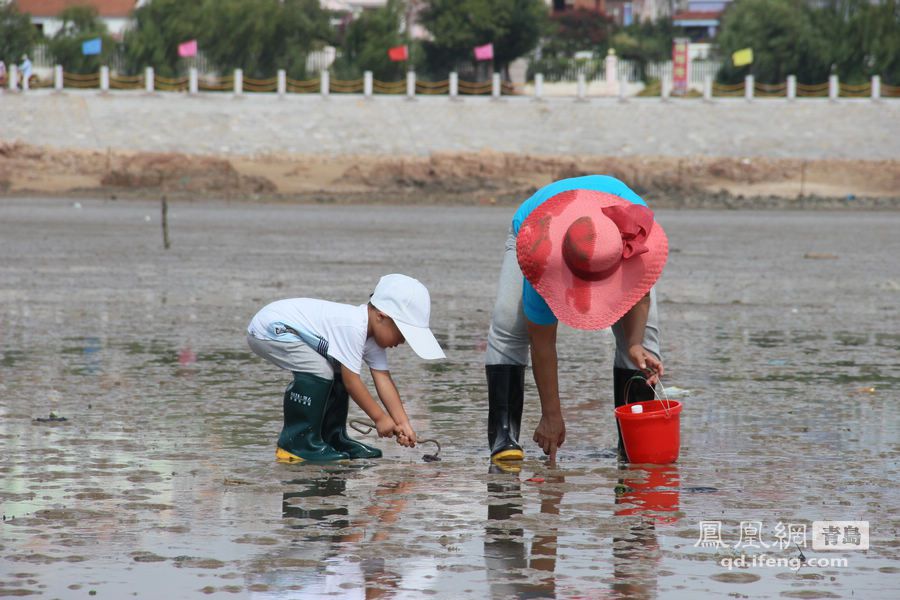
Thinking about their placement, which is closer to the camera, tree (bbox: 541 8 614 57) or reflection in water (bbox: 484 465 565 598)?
reflection in water (bbox: 484 465 565 598)

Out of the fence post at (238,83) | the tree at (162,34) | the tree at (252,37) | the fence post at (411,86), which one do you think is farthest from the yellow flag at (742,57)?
the tree at (162,34)

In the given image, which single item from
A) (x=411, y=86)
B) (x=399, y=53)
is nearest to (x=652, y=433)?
(x=411, y=86)

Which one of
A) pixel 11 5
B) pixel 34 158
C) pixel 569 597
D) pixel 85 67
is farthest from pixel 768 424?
pixel 11 5

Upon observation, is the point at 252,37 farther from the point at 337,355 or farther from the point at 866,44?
the point at 337,355

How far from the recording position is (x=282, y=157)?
6072 cm

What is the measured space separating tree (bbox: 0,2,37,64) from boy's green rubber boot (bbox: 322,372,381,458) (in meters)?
69.6

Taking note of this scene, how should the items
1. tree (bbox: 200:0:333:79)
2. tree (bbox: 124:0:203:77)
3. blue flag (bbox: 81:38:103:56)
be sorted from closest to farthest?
blue flag (bbox: 81:38:103:56) < tree (bbox: 124:0:203:77) < tree (bbox: 200:0:333:79)

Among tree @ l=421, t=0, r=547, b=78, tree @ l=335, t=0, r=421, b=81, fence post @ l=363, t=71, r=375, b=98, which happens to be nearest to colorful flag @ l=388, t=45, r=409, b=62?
tree @ l=335, t=0, r=421, b=81

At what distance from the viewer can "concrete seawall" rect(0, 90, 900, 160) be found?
6153 centimetres

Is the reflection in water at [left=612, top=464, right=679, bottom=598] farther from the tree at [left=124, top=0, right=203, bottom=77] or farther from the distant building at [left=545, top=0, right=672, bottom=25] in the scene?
the distant building at [left=545, top=0, right=672, bottom=25]

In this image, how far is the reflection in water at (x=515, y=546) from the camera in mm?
4586

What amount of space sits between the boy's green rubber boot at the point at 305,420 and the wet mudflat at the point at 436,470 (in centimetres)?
11

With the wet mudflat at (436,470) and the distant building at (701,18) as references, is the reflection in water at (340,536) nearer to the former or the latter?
the wet mudflat at (436,470)

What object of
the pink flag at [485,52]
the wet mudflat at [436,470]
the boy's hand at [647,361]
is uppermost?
the pink flag at [485,52]
